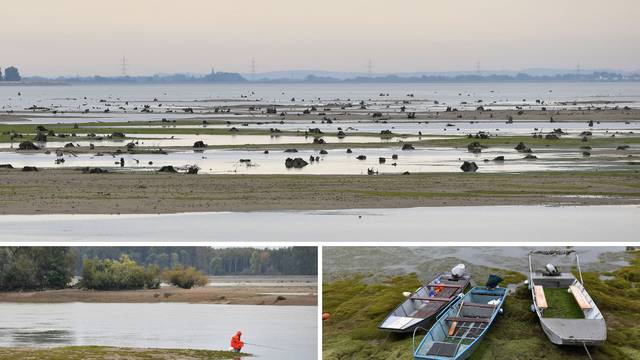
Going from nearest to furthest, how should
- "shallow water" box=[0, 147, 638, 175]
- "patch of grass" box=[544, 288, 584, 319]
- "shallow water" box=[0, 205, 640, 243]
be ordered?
"patch of grass" box=[544, 288, 584, 319], "shallow water" box=[0, 205, 640, 243], "shallow water" box=[0, 147, 638, 175]

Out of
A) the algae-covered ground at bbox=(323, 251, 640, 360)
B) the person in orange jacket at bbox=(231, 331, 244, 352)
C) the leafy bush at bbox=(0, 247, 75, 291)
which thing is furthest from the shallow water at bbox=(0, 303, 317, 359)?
the algae-covered ground at bbox=(323, 251, 640, 360)

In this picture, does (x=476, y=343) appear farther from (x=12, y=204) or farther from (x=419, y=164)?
(x=419, y=164)

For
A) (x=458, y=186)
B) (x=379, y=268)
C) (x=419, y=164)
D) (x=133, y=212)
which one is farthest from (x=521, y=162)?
(x=379, y=268)

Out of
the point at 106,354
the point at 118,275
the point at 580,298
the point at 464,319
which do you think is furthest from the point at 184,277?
the point at 580,298

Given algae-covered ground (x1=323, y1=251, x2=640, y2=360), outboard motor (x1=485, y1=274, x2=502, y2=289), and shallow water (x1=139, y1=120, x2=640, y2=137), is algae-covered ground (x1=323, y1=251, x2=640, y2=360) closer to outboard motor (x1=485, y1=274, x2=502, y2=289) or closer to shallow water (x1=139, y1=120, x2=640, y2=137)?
outboard motor (x1=485, y1=274, x2=502, y2=289)

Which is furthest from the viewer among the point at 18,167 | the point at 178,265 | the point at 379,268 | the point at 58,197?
the point at 18,167

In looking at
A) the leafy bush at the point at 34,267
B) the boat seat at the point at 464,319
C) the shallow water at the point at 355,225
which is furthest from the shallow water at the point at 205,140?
the boat seat at the point at 464,319
